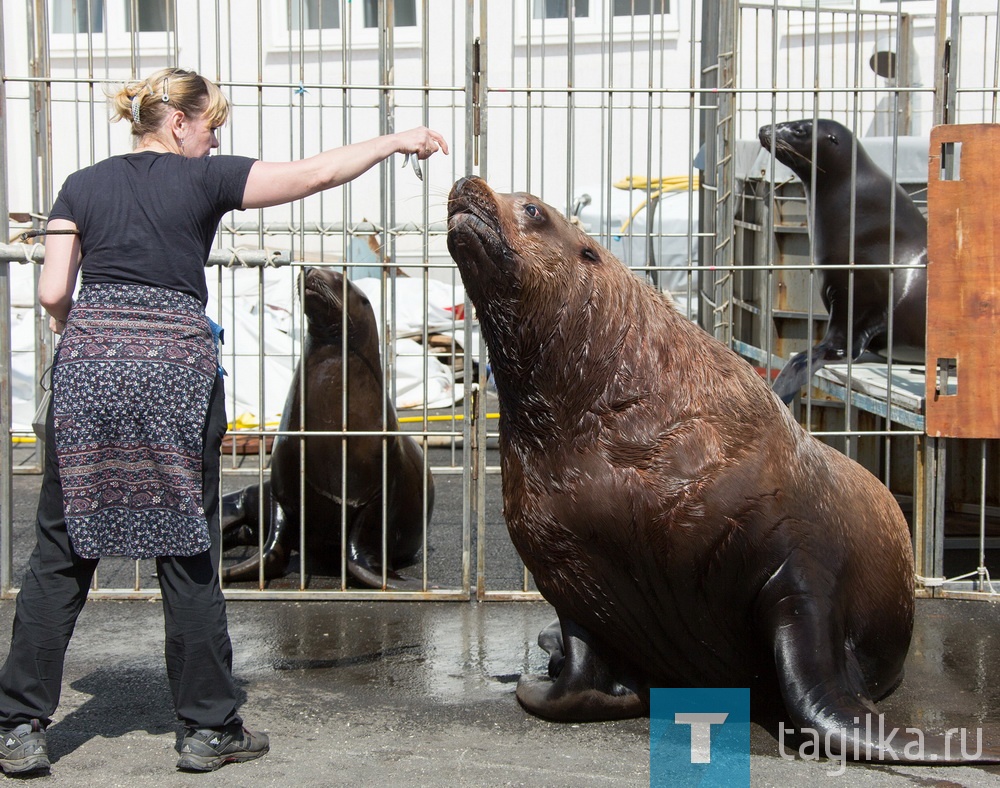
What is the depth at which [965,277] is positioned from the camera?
188 inches

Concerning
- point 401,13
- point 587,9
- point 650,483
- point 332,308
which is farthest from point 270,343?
point 650,483

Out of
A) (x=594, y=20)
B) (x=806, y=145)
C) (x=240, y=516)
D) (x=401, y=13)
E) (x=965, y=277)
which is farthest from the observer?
(x=401, y=13)

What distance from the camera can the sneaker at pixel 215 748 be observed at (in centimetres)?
321

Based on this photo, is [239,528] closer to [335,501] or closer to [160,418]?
[335,501]

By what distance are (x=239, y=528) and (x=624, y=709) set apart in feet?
9.22

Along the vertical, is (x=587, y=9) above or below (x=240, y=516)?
above

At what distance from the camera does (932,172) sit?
4.82 meters

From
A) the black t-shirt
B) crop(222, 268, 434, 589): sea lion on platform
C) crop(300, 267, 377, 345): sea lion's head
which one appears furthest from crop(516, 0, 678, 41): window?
the black t-shirt

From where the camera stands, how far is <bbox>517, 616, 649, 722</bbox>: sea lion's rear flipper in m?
3.57

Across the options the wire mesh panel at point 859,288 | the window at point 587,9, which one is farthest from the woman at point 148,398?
the window at point 587,9

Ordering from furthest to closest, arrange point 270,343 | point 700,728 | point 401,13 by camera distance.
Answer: point 401,13 < point 270,343 < point 700,728

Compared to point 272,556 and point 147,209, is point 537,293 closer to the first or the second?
point 147,209

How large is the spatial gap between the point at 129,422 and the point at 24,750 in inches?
35.7

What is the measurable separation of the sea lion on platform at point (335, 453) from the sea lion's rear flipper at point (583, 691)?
1.63 metres
